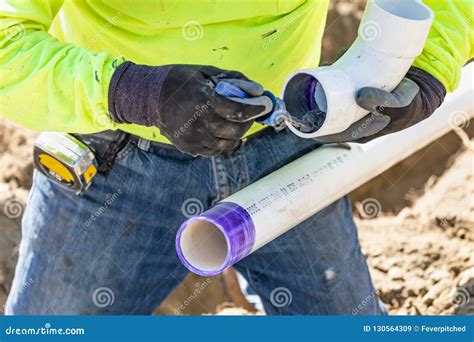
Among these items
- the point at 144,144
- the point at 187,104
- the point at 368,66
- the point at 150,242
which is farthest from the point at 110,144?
the point at 368,66

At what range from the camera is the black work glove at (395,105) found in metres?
1.57

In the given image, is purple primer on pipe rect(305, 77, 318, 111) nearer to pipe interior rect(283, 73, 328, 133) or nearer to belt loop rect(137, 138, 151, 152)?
pipe interior rect(283, 73, 328, 133)

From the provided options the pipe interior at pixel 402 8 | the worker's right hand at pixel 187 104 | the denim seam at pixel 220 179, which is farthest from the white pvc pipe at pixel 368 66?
the denim seam at pixel 220 179

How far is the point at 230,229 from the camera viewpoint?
1604 millimetres

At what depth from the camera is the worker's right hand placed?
4.72 ft

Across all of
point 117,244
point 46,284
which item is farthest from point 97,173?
point 46,284

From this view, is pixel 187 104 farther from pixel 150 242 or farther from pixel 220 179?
pixel 150 242

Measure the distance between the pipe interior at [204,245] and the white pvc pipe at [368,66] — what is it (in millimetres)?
288

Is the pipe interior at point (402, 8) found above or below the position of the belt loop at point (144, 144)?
above

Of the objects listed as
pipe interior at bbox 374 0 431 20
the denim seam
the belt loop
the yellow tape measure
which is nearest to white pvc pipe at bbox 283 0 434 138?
pipe interior at bbox 374 0 431 20

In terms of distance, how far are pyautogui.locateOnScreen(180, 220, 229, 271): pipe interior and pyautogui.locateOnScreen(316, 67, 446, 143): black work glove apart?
306 mm

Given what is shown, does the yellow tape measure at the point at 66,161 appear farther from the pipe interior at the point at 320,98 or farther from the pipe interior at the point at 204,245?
the pipe interior at the point at 320,98

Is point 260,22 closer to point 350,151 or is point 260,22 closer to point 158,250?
point 350,151

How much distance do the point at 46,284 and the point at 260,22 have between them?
835 mm
